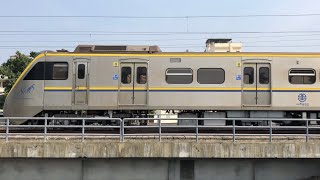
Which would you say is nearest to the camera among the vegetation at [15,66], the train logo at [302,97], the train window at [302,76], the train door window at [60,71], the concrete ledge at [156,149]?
the concrete ledge at [156,149]

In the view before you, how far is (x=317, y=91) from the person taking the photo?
17.4 meters

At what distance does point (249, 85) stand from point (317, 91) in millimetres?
2927

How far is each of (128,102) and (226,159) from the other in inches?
270

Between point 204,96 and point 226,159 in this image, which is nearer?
point 226,159

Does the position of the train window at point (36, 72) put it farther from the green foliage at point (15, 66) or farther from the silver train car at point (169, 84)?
the green foliage at point (15, 66)

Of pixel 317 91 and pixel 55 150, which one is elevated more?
pixel 317 91

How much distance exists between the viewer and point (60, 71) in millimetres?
17703

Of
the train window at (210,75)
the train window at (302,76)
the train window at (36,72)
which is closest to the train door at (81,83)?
the train window at (36,72)

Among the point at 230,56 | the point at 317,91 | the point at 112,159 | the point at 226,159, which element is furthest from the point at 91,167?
the point at 317,91

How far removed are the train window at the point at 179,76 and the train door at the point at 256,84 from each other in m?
2.40

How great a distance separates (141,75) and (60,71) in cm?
356

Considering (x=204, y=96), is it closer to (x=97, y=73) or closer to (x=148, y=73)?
(x=148, y=73)

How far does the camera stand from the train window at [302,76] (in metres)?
17.5

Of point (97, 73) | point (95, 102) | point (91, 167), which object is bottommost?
point (91, 167)
